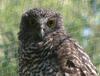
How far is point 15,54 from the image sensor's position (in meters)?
7.01

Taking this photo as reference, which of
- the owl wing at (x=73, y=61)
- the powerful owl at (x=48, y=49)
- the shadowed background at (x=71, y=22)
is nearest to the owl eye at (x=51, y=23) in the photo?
the powerful owl at (x=48, y=49)

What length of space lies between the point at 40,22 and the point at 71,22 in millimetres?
939

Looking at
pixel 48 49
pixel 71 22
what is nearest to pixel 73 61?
pixel 48 49

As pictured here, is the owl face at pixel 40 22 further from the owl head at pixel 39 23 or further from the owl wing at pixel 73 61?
the owl wing at pixel 73 61

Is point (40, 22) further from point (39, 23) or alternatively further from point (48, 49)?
point (48, 49)

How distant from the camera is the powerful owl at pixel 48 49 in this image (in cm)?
579

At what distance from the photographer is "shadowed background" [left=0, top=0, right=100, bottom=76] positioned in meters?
6.88

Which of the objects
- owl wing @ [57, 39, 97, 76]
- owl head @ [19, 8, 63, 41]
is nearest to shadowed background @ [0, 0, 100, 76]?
owl head @ [19, 8, 63, 41]

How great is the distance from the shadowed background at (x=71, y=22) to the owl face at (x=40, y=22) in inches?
22.9

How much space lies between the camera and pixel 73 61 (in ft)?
19.0

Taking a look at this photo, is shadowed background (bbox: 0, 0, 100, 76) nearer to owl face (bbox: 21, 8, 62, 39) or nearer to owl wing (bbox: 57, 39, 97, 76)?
owl face (bbox: 21, 8, 62, 39)

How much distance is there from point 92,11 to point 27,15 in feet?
3.10

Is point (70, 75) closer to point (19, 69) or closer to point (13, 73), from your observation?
point (19, 69)

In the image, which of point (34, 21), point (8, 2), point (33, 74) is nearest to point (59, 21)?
point (34, 21)
